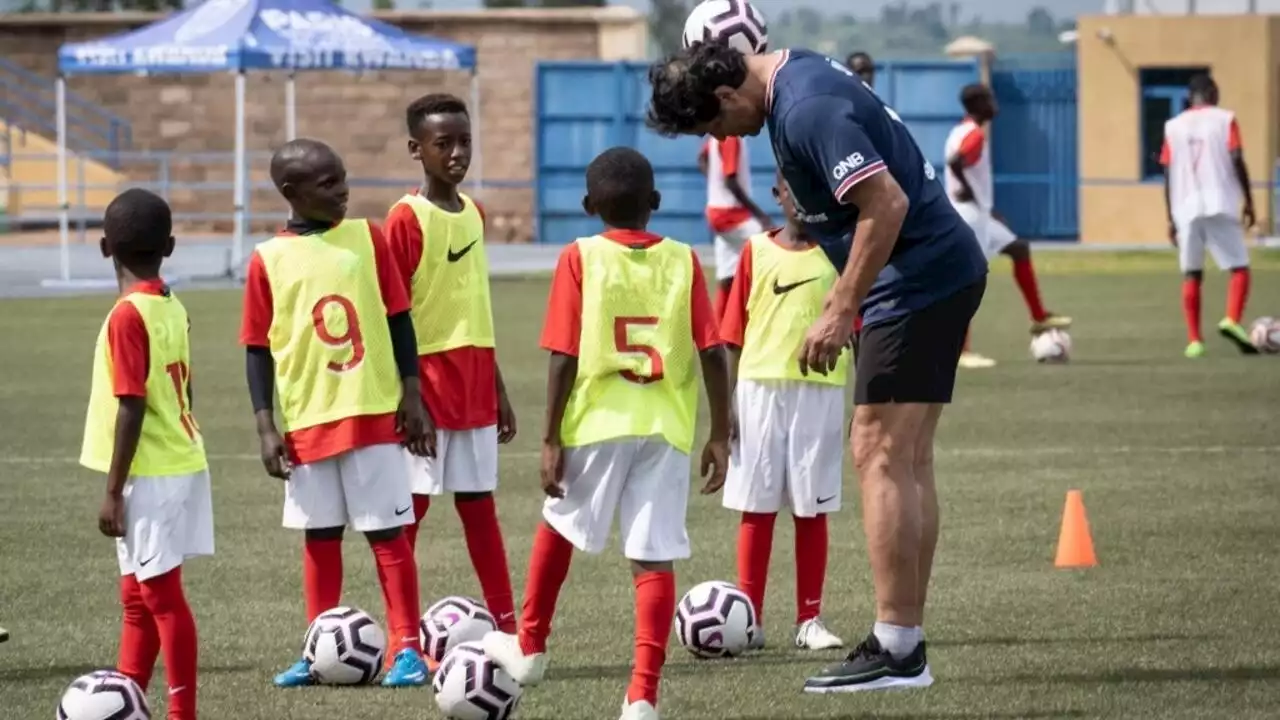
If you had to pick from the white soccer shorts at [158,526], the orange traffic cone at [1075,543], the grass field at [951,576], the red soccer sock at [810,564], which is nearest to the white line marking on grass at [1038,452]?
the grass field at [951,576]

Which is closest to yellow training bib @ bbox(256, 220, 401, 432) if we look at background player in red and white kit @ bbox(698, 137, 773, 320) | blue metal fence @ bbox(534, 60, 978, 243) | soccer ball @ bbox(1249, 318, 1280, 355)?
background player in red and white kit @ bbox(698, 137, 773, 320)

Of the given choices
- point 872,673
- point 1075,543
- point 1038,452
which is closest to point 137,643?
point 872,673

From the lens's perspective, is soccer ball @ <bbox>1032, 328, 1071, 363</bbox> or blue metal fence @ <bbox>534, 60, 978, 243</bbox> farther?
blue metal fence @ <bbox>534, 60, 978, 243</bbox>

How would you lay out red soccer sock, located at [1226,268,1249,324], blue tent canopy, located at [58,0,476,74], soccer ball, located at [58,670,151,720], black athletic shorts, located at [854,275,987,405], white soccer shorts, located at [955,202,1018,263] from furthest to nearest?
1. blue tent canopy, located at [58,0,476,74]
2. red soccer sock, located at [1226,268,1249,324]
3. white soccer shorts, located at [955,202,1018,263]
4. black athletic shorts, located at [854,275,987,405]
5. soccer ball, located at [58,670,151,720]

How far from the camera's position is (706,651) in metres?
7.64

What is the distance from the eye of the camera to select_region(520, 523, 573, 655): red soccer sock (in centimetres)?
682

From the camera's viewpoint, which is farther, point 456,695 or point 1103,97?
point 1103,97

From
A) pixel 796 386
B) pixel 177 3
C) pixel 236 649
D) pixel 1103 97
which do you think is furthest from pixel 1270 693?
pixel 177 3

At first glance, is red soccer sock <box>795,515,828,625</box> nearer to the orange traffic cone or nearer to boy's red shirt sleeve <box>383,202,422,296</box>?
boy's red shirt sleeve <box>383,202,422,296</box>

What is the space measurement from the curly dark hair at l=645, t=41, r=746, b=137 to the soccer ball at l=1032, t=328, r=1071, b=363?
11.7m

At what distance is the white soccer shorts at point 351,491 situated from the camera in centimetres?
714

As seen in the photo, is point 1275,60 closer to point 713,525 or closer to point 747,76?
point 713,525

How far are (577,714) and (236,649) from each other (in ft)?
5.12

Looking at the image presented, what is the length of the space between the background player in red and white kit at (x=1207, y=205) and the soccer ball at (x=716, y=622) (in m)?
11.2
